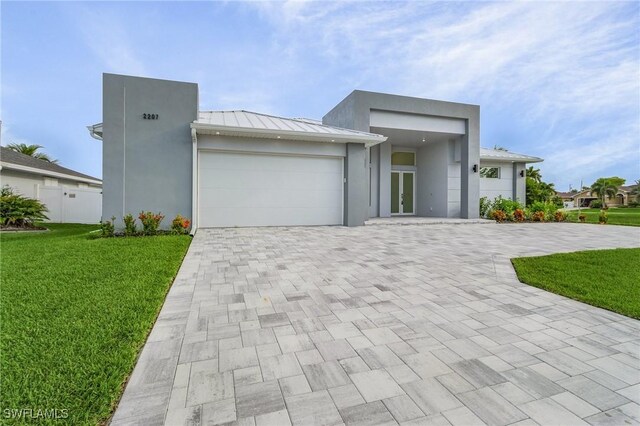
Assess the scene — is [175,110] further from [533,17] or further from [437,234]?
[533,17]

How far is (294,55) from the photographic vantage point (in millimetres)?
13828

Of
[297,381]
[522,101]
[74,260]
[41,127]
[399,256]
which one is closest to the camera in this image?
[297,381]

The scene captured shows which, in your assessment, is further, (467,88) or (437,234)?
(467,88)

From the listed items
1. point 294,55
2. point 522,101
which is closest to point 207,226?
point 294,55

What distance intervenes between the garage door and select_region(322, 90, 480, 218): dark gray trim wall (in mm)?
1577

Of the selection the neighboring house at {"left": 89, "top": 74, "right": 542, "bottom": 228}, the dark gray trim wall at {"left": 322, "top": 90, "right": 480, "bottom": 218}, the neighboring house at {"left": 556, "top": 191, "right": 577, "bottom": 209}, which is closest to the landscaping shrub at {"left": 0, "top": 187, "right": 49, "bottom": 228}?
the neighboring house at {"left": 89, "top": 74, "right": 542, "bottom": 228}

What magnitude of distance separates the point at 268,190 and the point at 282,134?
1.96 metres

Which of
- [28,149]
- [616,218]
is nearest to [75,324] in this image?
[616,218]

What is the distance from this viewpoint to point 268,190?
32.4ft

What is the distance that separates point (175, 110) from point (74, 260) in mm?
5295

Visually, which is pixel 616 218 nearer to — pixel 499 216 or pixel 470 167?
pixel 499 216

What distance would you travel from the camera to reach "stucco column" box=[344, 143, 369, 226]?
10.4 meters

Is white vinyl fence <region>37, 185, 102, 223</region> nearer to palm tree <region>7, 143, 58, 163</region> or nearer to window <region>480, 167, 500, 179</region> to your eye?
palm tree <region>7, 143, 58, 163</region>

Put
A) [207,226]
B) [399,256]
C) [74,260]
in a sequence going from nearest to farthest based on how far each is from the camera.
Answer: [74,260], [399,256], [207,226]
